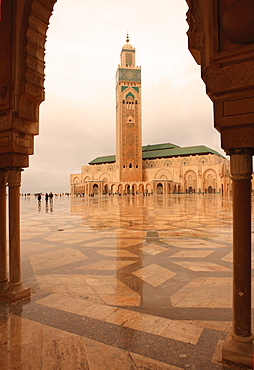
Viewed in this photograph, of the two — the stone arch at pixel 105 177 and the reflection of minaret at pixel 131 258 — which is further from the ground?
the stone arch at pixel 105 177

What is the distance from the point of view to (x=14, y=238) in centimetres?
292

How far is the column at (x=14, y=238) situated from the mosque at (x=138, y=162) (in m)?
50.5

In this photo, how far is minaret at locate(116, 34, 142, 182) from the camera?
59.4 metres

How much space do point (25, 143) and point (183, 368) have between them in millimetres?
2751

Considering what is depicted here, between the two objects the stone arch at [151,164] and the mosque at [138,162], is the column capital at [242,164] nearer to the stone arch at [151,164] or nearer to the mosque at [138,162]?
the mosque at [138,162]

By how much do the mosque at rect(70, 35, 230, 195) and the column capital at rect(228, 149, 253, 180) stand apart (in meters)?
51.3

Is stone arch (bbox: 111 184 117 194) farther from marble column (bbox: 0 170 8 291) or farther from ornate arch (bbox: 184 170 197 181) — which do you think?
marble column (bbox: 0 170 8 291)

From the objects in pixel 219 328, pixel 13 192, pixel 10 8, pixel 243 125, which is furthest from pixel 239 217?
pixel 10 8

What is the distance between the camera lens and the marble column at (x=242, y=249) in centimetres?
183

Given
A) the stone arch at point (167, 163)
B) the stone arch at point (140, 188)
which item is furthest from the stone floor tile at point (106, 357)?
the stone arch at point (167, 163)

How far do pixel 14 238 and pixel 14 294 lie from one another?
608 mm

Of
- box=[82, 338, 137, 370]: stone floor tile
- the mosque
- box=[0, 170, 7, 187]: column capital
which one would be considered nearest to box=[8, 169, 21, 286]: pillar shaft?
box=[0, 170, 7, 187]: column capital

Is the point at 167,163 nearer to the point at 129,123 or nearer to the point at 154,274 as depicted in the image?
the point at 129,123

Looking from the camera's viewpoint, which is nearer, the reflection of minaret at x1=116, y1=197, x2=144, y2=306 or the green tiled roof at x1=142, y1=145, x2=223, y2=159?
the reflection of minaret at x1=116, y1=197, x2=144, y2=306
